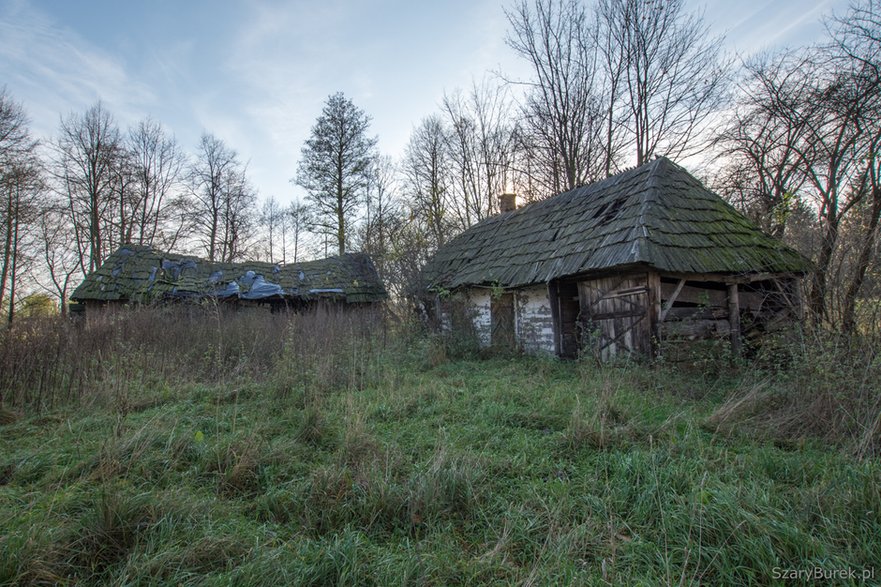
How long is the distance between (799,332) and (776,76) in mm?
7997

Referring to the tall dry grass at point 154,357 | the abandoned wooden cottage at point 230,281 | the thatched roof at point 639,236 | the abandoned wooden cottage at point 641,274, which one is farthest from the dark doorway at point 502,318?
the abandoned wooden cottage at point 230,281

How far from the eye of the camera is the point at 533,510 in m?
2.81

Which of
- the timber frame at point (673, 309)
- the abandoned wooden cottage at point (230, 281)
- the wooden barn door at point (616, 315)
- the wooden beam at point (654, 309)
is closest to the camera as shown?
the wooden beam at point (654, 309)

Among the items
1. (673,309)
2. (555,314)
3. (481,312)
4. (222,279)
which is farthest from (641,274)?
(222,279)

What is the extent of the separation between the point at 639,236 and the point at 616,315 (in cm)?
161

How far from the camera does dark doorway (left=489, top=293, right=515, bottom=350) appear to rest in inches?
424

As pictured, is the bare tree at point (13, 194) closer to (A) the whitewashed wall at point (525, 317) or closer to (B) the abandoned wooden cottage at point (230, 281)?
(B) the abandoned wooden cottage at point (230, 281)

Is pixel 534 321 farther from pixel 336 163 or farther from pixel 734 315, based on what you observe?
pixel 336 163

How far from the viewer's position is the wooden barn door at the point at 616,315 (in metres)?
7.48

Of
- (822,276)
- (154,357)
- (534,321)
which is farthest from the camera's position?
(534,321)

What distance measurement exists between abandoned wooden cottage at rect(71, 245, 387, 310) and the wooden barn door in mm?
10389

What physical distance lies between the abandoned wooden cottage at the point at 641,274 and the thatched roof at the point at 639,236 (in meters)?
0.03

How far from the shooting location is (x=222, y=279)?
16266mm

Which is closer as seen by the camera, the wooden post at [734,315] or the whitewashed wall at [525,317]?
the wooden post at [734,315]
